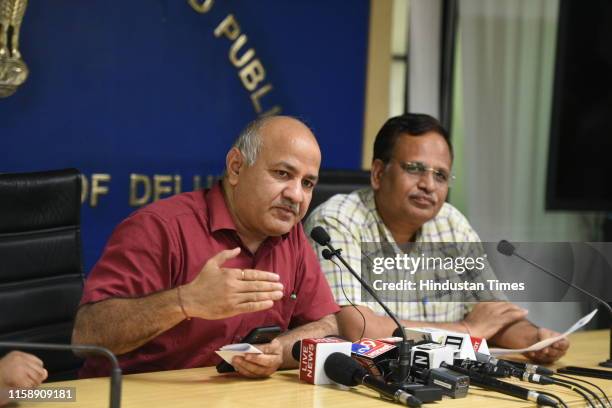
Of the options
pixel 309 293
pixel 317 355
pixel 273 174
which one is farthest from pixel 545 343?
pixel 273 174

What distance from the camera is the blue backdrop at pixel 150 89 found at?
3654 millimetres

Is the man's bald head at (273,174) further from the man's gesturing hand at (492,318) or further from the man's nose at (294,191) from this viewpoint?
the man's gesturing hand at (492,318)

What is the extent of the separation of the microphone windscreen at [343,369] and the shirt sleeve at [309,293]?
547 millimetres

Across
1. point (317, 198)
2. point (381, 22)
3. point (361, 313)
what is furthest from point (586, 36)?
point (361, 313)

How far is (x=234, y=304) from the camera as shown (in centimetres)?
215

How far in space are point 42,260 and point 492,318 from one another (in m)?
1.35

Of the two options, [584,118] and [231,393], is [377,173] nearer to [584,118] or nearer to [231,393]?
[231,393]

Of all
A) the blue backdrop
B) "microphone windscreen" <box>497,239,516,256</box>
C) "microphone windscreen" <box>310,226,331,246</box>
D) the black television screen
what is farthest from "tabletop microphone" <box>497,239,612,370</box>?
the black television screen

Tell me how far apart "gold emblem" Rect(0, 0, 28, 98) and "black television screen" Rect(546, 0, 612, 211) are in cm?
279

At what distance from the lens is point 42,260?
107 inches

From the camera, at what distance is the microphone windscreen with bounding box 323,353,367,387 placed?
220 cm

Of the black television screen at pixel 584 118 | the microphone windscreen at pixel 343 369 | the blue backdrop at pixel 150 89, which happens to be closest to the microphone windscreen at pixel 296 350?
the microphone windscreen at pixel 343 369

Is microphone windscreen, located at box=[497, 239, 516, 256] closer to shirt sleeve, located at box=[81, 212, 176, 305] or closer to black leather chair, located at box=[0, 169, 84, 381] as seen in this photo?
shirt sleeve, located at box=[81, 212, 176, 305]

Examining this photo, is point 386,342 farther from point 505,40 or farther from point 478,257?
point 505,40
